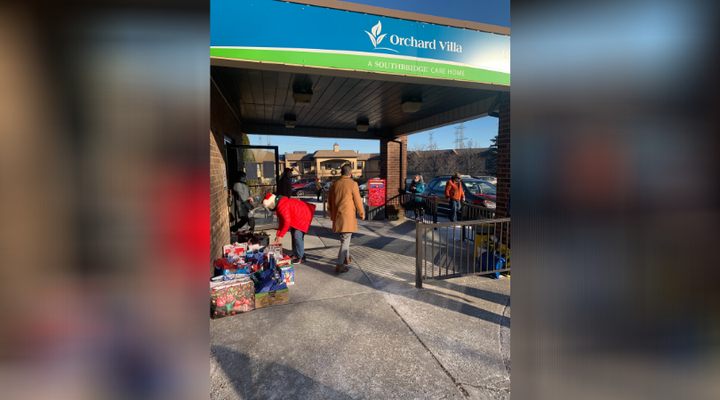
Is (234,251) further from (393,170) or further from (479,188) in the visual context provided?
(479,188)

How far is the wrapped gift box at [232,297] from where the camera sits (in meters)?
3.24

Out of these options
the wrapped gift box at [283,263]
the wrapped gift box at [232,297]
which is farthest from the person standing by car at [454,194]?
the wrapped gift box at [232,297]

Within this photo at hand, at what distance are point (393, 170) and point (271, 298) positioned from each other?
23.0 feet

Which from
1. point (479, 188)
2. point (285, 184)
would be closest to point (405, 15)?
point (285, 184)

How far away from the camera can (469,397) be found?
7.02ft

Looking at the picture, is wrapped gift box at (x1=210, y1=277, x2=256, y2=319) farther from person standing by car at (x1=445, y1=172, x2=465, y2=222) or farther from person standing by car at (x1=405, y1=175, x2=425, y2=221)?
person standing by car at (x1=405, y1=175, x2=425, y2=221)

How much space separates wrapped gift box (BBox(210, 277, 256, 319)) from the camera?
10.6 ft

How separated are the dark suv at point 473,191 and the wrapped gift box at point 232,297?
26.3 feet

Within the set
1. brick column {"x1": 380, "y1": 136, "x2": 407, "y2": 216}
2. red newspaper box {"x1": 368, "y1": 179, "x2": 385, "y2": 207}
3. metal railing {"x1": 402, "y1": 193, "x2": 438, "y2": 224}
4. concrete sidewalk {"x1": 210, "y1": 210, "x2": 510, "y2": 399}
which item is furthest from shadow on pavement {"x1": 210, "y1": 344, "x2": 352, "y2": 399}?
brick column {"x1": 380, "y1": 136, "x2": 407, "y2": 216}

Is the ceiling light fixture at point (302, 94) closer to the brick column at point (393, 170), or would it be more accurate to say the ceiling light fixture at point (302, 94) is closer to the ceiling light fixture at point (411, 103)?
the ceiling light fixture at point (411, 103)
